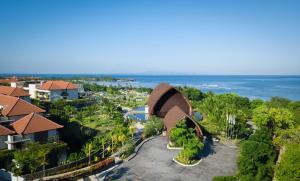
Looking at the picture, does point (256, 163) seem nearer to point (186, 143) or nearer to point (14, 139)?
point (186, 143)

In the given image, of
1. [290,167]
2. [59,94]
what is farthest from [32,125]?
[59,94]

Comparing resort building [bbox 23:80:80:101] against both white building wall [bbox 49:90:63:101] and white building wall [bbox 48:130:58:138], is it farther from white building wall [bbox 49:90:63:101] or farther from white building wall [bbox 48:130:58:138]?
white building wall [bbox 48:130:58:138]

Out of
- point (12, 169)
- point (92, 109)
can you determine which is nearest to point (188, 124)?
point (12, 169)

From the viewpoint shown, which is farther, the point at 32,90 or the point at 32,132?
the point at 32,90

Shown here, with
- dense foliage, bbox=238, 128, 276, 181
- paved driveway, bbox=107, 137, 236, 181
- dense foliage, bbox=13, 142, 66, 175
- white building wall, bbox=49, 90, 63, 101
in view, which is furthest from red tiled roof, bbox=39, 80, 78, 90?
dense foliage, bbox=238, 128, 276, 181

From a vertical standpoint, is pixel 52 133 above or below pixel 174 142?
above

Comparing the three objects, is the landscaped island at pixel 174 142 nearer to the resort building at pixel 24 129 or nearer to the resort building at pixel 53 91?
the resort building at pixel 24 129

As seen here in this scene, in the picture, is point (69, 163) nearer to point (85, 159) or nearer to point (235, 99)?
point (85, 159)
